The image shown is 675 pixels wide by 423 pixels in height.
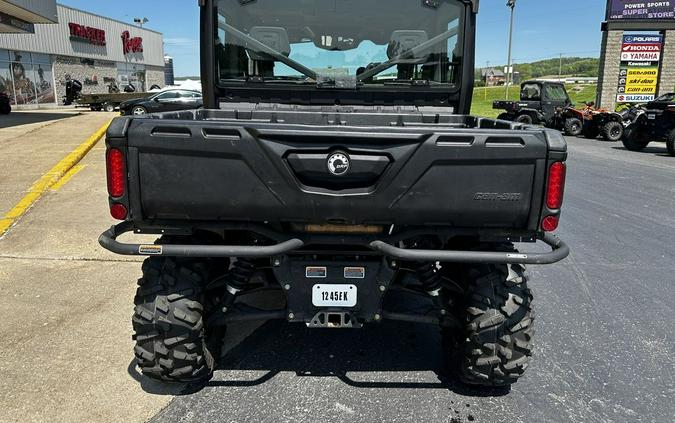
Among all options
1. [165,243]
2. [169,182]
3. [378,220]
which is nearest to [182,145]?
[169,182]

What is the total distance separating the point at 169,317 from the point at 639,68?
26799 mm

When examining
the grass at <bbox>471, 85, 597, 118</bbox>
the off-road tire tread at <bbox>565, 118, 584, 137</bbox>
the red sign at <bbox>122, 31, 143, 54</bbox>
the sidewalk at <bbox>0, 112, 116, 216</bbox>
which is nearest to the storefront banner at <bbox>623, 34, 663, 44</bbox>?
the grass at <bbox>471, 85, 597, 118</bbox>

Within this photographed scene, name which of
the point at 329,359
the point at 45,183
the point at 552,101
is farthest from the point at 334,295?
the point at 552,101

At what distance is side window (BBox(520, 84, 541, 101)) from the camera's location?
2261 centimetres

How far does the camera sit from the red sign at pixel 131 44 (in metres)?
43.6

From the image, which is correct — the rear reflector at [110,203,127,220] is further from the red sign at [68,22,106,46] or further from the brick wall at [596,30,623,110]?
the red sign at [68,22,106,46]

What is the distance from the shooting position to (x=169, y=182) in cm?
252

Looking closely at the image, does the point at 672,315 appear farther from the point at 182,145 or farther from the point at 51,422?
the point at 51,422

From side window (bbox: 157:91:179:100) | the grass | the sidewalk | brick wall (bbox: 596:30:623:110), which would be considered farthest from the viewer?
the grass

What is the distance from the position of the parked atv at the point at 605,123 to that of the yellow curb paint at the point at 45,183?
707 inches

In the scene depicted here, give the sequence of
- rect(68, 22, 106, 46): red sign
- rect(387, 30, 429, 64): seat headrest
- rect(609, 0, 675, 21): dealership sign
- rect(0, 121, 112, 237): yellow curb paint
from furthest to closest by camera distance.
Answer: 1. rect(68, 22, 106, 46): red sign
2. rect(609, 0, 675, 21): dealership sign
3. rect(0, 121, 112, 237): yellow curb paint
4. rect(387, 30, 429, 64): seat headrest

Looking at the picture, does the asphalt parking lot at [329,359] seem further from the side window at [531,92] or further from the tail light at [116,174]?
the side window at [531,92]

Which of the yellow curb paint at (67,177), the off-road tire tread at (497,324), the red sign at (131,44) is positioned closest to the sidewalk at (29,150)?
the yellow curb paint at (67,177)

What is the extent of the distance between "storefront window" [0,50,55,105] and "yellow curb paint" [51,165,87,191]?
23.1m
